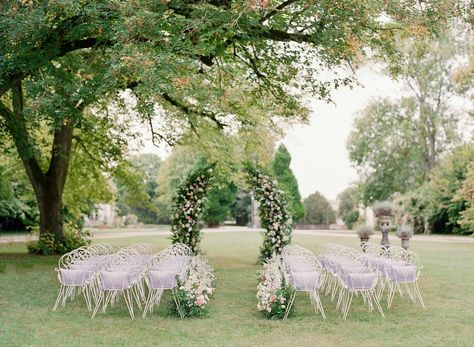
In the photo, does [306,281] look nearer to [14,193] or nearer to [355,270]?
[355,270]

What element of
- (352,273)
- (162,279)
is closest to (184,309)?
(162,279)

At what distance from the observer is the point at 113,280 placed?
826cm

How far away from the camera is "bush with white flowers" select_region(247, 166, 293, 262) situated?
14625 mm

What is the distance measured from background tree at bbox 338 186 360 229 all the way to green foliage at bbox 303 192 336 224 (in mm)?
1877

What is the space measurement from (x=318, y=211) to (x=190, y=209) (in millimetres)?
47342

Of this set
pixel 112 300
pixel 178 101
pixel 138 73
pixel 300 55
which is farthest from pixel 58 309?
pixel 178 101

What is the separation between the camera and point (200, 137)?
17.0 metres

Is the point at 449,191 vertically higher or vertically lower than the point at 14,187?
higher

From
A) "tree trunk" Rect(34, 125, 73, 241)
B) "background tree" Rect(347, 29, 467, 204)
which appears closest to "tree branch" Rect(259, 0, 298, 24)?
"tree trunk" Rect(34, 125, 73, 241)

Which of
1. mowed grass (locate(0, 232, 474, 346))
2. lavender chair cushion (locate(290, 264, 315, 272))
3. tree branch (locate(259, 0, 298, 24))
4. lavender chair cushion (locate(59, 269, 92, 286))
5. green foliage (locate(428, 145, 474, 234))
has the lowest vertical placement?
mowed grass (locate(0, 232, 474, 346))

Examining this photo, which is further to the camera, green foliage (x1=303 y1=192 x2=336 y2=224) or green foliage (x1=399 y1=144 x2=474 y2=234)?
green foliage (x1=303 y1=192 x2=336 y2=224)

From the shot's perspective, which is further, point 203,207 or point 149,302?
point 203,207

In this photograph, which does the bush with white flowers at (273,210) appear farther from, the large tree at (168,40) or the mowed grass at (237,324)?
the mowed grass at (237,324)

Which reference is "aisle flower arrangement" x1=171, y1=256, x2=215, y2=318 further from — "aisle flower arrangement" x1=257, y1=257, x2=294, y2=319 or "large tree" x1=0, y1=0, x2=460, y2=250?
"large tree" x1=0, y1=0, x2=460, y2=250
